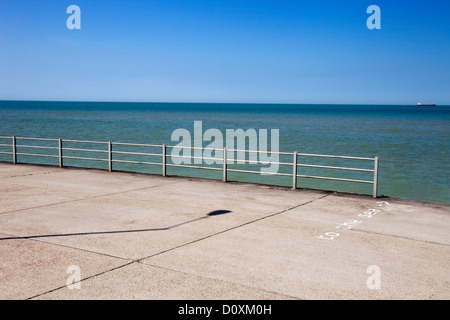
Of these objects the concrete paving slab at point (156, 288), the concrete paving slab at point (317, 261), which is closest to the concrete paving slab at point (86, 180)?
the concrete paving slab at point (317, 261)

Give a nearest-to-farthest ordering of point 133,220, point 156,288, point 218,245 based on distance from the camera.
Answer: point 156,288
point 218,245
point 133,220

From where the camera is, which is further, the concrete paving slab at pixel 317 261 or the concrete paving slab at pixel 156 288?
the concrete paving slab at pixel 317 261

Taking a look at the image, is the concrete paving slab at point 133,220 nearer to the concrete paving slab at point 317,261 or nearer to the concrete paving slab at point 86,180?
the concrete paving slab at point 317,261

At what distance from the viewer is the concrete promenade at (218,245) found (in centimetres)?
638

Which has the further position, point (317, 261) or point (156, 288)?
point (317, 261)

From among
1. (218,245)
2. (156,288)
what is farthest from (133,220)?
(156,288)

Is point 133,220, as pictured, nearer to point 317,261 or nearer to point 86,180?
point 317,261

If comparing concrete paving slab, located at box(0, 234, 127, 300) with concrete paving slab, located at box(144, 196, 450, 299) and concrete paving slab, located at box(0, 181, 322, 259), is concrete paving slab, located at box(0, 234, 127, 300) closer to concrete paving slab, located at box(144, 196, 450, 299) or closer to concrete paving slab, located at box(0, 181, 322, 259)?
concrete paving slab, located at box(0, 181, 322, 259)

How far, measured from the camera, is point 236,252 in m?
7.99

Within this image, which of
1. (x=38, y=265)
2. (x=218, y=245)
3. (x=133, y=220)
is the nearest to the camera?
(x=38, y=265)

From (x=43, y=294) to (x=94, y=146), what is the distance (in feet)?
138

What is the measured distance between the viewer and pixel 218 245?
27.5ft

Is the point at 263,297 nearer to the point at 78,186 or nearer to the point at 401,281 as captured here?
the point at 401,281

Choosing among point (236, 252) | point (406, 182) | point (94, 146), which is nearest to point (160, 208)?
point (236, 252)
